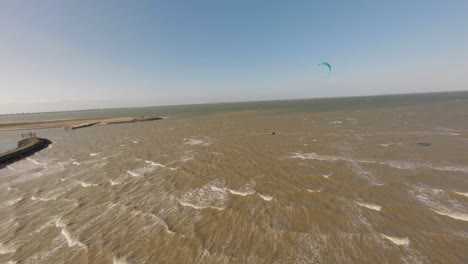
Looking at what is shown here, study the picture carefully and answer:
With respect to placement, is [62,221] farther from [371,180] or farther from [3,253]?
[371,180]

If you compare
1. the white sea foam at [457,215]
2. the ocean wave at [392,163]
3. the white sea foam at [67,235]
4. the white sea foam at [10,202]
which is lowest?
the white sea foam at [10,202]

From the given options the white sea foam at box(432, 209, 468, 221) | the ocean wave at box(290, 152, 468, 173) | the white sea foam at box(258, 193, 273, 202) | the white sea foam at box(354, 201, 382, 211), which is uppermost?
the ocean wave at box(290, 152, 468, 173)

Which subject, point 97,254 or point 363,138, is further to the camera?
point 363,138

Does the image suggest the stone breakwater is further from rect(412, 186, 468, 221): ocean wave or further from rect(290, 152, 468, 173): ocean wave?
rect(412, 186, 468, 221): ocean wave

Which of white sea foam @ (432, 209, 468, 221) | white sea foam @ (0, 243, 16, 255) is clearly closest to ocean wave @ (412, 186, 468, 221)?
white sea foam @ (432, 209, 468, 221)

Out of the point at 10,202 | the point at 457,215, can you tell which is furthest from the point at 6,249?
the point at 457,215

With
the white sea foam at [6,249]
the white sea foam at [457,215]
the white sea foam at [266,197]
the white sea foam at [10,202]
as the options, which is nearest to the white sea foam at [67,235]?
the white sea foam at [6,249]

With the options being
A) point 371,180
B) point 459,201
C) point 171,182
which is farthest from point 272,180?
point 459,201

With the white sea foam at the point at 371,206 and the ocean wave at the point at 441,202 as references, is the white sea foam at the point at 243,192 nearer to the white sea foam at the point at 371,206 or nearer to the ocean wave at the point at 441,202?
the white sea foam at the point at 371,206
